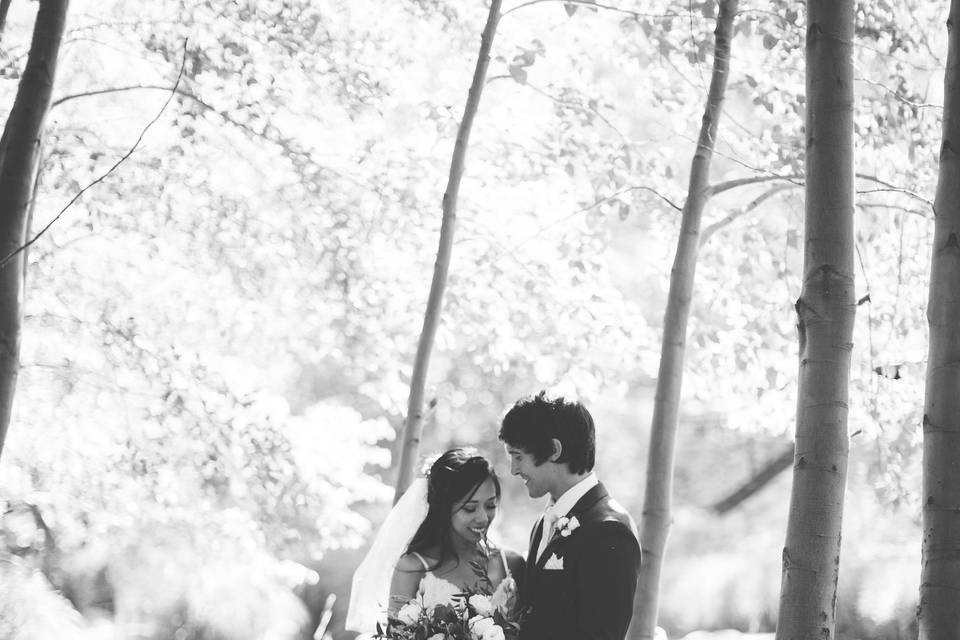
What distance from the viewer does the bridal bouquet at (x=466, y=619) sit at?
129 inches

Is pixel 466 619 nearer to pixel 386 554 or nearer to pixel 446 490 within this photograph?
pixel 446 490

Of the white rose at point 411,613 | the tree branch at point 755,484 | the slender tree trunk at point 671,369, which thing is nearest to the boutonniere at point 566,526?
the white rose at point 411,613

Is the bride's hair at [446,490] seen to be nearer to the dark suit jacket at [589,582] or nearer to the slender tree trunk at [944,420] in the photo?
the dark suit jacket at [589,582]

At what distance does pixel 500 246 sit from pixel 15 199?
3816 millimetres

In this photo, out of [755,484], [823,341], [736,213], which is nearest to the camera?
[823,341]

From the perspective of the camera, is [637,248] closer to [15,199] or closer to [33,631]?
[33,631]

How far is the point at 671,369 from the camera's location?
541 centimetres

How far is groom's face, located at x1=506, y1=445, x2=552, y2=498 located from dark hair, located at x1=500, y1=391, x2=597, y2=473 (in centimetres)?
2

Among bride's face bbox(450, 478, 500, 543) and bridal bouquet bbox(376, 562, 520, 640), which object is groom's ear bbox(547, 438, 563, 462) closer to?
bridal bouquet bbox(376, 562, 520, 640)

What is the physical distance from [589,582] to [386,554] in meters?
1.48

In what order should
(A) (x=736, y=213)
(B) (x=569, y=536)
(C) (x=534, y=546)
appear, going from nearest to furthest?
1. (B) (x=569, y=536)
2. (C) (x=534, y=546)
3. (A) (x=736, y=213)

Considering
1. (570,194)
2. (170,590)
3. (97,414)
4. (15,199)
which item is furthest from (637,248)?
(15,199)

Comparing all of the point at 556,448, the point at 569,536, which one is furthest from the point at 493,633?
the point at 556,448

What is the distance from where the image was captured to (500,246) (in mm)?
7715
